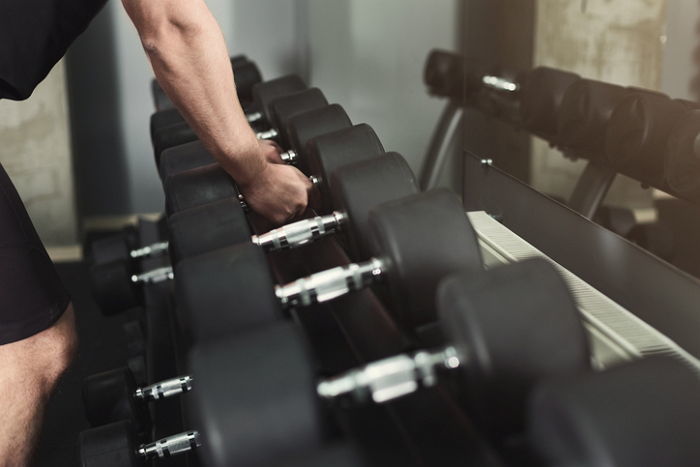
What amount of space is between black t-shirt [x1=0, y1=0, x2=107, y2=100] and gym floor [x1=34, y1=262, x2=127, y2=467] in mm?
704

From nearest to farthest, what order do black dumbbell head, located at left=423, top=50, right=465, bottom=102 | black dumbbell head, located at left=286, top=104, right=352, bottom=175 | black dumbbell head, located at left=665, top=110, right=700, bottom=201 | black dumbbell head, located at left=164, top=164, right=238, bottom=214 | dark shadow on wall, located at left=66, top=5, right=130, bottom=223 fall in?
1. black dumbbell head, located at left=665, top=110, right=700, bottom=201
2. black dumbbell head, located at left=164, top=164, right=238, bottom=214
3. black dumbbell head, located at left=286, top=104, right=352, bottom=175
4. black dumbbell head, located at left=423, top=50, right=465, bottom=102
5. dark shadow on wall, located at left=66, top=5, right=130, bottom=223

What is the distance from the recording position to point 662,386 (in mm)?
702

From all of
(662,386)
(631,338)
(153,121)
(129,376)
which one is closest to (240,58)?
(153,121)

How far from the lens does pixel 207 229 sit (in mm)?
1190

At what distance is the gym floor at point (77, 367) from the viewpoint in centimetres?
195

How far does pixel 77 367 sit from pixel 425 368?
1821 mm

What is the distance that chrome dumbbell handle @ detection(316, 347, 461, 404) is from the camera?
792 mm

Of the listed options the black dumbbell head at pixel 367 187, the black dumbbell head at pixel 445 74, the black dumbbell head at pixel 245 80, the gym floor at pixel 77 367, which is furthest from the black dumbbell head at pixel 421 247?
the black dumbbell head at pixel 245 80

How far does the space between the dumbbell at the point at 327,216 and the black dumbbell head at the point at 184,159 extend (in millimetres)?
345

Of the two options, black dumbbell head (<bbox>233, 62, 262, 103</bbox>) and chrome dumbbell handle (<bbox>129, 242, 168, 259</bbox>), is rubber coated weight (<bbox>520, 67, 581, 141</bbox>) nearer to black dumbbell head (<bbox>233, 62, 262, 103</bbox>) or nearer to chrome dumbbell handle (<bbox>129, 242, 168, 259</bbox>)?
chrome dumbbell handle (<bbox>129, 242, 168, 259</bbox>)

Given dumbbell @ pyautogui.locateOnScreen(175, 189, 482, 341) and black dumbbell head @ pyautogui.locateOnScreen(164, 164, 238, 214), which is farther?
black dumbbell head @ pyautogui.locateOnScreen(164, 164, 238, 214)

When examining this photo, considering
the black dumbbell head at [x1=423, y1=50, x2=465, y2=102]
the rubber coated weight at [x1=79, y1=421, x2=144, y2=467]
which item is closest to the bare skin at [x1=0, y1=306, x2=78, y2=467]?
the rubber coated weight at [x1=79, y1=421, x2=144, y2=467]

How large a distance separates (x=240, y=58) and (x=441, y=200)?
1934mm

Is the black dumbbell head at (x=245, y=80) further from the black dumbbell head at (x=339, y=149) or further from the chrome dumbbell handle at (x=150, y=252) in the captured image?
the black dumbbell head at (x=339, y=149)
